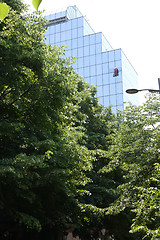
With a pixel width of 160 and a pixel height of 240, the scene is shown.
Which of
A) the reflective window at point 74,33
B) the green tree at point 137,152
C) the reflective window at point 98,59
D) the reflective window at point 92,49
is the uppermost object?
the reflective window at point 74,33

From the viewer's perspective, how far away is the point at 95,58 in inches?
2687

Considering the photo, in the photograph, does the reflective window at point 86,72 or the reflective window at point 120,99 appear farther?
the reflective window at point 86,72

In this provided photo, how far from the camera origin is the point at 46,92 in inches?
518

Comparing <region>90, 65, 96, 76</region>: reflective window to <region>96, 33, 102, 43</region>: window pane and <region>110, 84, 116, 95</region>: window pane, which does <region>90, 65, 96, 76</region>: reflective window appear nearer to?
<region>110, 84, 116, 95</region>: window pane

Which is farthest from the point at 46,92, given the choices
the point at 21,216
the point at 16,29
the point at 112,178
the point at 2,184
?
the point at 112,178

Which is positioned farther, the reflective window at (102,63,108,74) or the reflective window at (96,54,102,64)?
the reflective window at (96,54,102,64)

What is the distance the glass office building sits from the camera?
64.4 m

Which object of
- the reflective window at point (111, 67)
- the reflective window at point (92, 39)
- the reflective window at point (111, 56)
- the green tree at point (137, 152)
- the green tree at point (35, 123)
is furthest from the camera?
the reflective window at point (92, 39)

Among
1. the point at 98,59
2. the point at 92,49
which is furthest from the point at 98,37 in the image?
the point at 98,59

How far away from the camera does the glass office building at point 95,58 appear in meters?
64.4

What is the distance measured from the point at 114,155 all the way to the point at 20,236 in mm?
6572

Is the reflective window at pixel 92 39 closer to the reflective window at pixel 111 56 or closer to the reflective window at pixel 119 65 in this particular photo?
the reflective window at pixel 111 56

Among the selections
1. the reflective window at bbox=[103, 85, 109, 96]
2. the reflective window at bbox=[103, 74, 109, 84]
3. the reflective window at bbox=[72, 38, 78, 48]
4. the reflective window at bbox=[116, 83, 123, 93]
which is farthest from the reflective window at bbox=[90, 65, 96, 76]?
the reflective window at bbox=[72, 38, 78, 48]

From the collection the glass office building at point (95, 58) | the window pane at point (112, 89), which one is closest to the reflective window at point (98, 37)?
the glass office building at point (95, 58)
